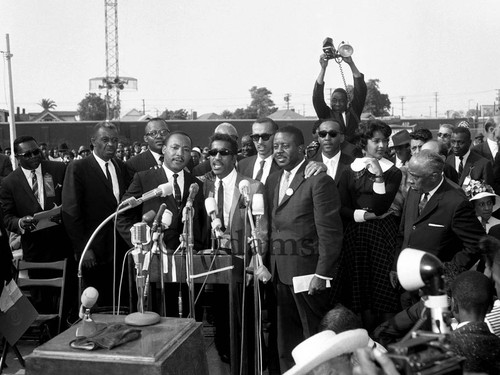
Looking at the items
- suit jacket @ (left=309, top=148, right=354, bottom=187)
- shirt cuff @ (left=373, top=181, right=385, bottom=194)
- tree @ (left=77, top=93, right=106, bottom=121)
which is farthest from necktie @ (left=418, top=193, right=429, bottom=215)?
tree @ (left=77, top=93, right=106, bottom=121)

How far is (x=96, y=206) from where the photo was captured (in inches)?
242

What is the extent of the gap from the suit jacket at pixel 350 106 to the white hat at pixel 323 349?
5258mm

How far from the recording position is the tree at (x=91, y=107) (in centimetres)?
9406

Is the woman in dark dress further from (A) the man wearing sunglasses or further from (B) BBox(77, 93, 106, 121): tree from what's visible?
(B) BBox(77, 93, 106, 121): tree

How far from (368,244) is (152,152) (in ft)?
10.3

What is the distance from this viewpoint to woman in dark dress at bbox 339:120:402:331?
548 cm

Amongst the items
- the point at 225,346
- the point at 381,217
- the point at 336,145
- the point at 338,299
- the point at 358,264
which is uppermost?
the point at 336,145

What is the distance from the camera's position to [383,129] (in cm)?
590

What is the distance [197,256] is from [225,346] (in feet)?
4.17

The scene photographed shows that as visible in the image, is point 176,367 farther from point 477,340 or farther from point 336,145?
point 336,145

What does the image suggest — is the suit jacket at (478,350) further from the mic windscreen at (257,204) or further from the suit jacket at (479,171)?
the suit jacket at (479,171)

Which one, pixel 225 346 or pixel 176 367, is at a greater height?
pixel 176 367

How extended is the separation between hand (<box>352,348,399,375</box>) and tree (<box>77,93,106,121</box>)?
307ft

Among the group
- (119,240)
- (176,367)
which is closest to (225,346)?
(119,240)
